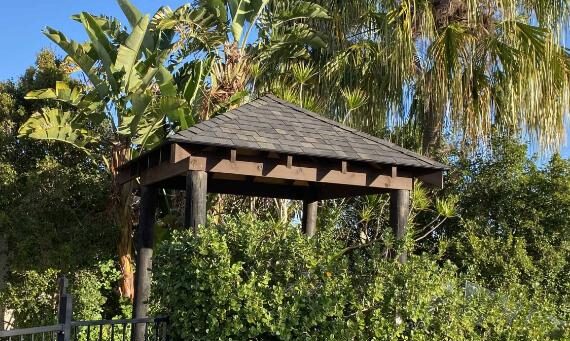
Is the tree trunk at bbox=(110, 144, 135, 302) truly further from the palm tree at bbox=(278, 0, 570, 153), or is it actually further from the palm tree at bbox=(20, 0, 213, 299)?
the palm tree at bbox=(278, 0, 570, 153)

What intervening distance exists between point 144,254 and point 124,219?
2.94m

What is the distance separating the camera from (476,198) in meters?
13.1

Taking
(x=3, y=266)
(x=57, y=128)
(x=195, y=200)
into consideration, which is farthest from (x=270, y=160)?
(x=3, y=266)

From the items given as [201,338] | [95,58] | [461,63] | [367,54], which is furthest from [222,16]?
[201,338]

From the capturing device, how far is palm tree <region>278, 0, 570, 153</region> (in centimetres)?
1209

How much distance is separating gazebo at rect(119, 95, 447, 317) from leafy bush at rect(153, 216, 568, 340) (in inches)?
26.8

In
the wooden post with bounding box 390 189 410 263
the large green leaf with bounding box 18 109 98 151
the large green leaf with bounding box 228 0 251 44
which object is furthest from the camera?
the large green leaf with bounding box 228 0 251 44

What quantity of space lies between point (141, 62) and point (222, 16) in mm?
1590

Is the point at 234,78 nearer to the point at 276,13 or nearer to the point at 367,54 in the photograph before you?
the point at 276,13

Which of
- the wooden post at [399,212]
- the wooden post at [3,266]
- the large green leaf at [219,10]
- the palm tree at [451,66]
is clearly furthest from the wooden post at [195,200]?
the wooden post at [3,266]

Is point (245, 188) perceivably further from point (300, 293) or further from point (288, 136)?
point (300, 293)

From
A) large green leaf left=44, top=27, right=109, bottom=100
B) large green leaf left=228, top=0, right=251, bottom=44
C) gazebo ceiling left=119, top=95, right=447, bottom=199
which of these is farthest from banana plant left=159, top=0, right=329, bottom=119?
gazebo ceiling left=119, top=95, right=447, bottom=199

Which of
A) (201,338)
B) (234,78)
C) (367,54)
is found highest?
(367,54)

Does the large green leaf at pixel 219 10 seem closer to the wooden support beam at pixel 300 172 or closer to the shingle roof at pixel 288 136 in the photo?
the shingle roof at pixel 288 136
